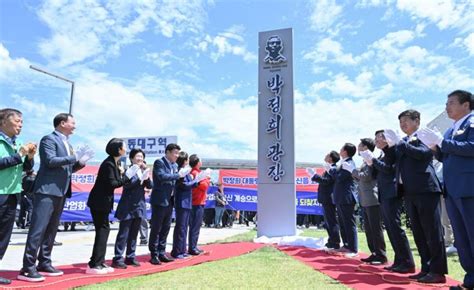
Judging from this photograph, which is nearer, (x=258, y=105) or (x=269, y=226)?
(x=269, y=226)

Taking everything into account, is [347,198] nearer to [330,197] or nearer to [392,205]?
[330,197]

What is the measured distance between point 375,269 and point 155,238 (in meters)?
3.01

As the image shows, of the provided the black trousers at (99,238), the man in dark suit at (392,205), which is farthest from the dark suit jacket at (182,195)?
the man in dark suit at (392,205)

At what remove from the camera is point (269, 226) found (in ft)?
28.7

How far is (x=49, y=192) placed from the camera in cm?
411

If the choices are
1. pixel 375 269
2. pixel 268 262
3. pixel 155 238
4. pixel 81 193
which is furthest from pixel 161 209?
pixel 81 193

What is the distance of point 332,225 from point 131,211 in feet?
12.2

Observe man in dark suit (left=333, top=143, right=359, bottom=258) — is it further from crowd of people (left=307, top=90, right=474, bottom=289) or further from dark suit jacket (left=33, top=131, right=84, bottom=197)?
dark suit jacket (left=33, top=131, right=84, bottom=197)

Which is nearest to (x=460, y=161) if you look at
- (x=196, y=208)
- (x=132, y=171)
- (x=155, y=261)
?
(x=132, y=171)

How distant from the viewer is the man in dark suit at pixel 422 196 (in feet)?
13.0

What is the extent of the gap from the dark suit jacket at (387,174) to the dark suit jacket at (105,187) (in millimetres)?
3219

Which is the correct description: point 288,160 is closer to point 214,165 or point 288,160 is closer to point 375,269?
point 375,269

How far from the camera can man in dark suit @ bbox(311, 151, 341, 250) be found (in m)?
6.82

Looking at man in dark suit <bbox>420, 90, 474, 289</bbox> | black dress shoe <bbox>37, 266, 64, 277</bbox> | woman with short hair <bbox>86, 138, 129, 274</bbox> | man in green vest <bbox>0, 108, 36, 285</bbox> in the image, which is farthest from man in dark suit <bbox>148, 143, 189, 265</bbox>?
man in dark suit <bbox>420, 90, 474, 289</bbox>
